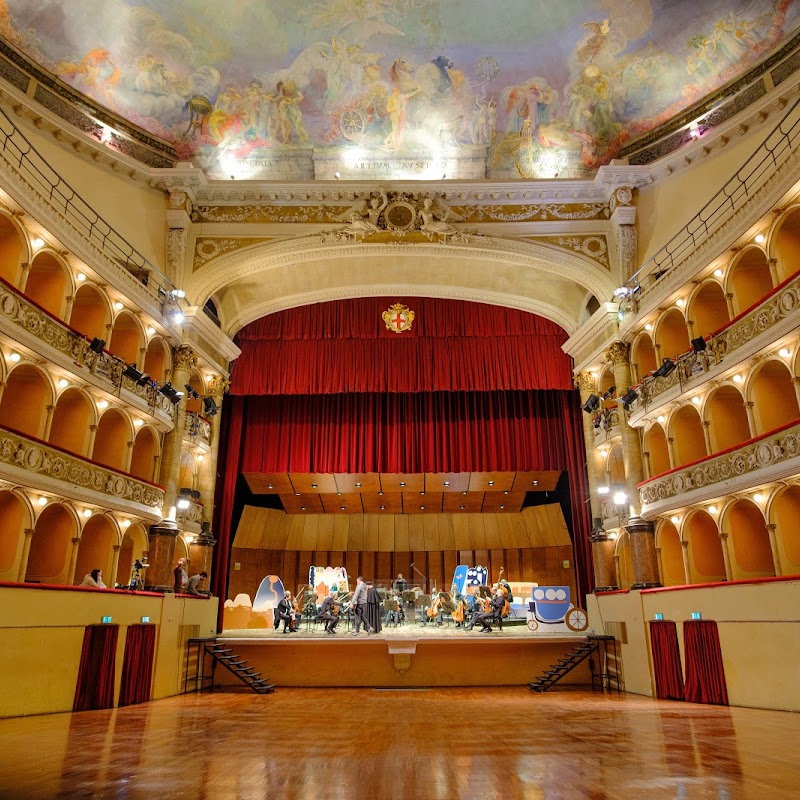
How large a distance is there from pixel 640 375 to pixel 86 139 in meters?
14.3

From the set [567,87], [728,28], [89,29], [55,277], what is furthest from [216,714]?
[728,28]

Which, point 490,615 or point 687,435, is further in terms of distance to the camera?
point 490,615

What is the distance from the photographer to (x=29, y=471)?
10.9 metres

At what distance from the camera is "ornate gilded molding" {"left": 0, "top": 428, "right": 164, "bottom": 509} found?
1058cm

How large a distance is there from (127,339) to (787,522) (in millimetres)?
14545

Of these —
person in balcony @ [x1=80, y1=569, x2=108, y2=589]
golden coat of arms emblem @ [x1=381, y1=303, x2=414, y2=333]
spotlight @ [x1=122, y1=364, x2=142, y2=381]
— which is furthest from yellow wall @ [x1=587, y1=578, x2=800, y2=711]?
spotlight @ [x1=122, y1=364, x2=142, y2=381]

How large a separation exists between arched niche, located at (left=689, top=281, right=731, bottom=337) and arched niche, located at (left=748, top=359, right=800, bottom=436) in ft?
6.08

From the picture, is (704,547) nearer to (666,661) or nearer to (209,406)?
(666,661)

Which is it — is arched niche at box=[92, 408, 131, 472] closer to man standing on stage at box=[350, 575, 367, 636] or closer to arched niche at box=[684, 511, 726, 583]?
man standing on stage at box=[350, 575, 367, 636]

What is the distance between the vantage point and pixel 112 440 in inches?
574

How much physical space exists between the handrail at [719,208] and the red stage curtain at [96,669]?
535 inches

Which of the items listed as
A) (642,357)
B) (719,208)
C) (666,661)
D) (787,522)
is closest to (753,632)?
(787,522)

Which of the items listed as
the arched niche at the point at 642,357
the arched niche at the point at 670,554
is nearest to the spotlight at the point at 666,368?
the arched niche at the point at 642,357

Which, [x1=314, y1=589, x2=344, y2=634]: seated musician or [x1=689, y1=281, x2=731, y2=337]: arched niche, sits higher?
[x1=689, y1=281, x2=731, y2=337]: arched niche
